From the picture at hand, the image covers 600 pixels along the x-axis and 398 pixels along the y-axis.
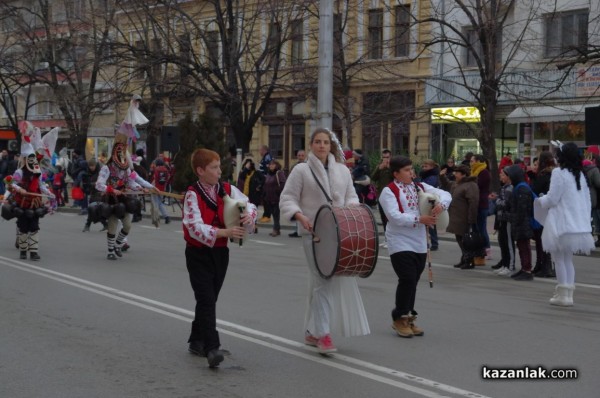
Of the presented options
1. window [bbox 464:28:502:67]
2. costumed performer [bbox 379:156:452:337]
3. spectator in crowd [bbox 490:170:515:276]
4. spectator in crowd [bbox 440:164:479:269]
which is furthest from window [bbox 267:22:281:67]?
costumed performer [bbox 379:156:452:337]

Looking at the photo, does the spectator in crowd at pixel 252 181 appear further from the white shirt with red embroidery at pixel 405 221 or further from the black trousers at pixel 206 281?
the black trousers at pixel 206 281

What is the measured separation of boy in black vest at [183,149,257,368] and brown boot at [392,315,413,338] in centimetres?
203

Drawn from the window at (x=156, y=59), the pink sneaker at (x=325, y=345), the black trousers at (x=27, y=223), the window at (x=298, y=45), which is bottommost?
the pink sneaker at (x=325, y=345)

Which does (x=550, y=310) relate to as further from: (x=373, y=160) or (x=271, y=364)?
(x=373, y=160)

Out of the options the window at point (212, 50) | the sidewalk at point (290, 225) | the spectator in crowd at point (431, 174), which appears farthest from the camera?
the window at point (212, 50)

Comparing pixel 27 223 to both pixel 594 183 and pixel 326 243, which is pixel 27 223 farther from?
pixel 594 183

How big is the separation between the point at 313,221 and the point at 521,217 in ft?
20.1

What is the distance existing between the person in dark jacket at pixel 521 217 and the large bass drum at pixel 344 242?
6019 mm

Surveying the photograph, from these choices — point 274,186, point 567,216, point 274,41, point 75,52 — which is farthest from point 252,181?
point 75,52

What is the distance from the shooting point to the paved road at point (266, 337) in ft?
22.6

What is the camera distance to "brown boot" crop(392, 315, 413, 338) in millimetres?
8711

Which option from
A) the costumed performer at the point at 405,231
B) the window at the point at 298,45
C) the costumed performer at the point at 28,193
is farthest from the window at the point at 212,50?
the costumed performer at the point at 405,231

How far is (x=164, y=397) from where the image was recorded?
6531mm

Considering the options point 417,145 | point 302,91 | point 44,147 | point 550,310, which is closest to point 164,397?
point 550,310
